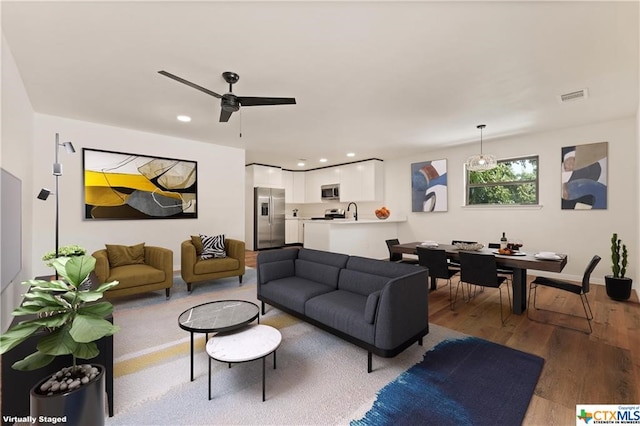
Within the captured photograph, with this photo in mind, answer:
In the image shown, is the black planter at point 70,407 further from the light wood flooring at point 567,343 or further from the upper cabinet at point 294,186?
the upper cabinet at point 294,186

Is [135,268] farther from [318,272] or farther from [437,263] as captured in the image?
[437,263]

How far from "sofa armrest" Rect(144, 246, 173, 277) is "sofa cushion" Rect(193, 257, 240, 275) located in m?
0.35

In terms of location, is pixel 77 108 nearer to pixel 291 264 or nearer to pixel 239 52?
pixel 239 52

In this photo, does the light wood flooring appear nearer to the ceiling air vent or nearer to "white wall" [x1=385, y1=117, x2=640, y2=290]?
"white wall" [x1=385, y1=117, x2=640, y2=290]

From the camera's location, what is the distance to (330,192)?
8188mm

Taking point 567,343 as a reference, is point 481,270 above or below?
above

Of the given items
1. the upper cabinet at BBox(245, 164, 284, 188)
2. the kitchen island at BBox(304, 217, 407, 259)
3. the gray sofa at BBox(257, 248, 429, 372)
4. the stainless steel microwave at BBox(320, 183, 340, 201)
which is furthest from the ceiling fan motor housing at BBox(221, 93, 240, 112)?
the stainless steel microwave at BBox(320, 183, 340, 201)

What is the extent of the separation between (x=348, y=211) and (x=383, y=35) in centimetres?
618

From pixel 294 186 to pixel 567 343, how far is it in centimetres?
747

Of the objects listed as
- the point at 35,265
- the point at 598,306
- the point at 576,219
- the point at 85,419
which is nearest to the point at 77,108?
the point at 35,265

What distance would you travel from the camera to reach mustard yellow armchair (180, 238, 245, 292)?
4.03m

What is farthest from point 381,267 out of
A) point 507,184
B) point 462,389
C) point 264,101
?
point 507,184

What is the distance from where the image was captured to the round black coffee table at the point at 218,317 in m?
1.97

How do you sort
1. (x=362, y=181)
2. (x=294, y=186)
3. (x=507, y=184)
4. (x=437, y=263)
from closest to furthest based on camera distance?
(x=437, y=263), (x=507, y=184), (x=362, y=181), (x=294, y=186)
